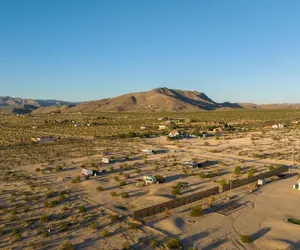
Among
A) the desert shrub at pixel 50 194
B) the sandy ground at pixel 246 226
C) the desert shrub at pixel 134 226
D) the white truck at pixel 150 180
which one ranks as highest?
the white truck at pixel 150 180

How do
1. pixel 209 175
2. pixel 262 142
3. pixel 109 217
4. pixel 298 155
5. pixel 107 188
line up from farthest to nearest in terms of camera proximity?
pixel 262 142 < pixel 298 155 < pixel 209 175 < pixel 107 188 < pixel 109 217

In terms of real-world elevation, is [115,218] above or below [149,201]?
above

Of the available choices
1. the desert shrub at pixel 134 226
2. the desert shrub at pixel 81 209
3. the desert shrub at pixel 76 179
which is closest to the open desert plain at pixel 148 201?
the desert shrub at pixel 134 226

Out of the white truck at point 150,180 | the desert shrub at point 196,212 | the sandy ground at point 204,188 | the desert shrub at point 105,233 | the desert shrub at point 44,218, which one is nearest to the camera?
the desert shrub at point 105,233

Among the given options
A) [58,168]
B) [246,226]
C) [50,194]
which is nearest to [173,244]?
[246,226]

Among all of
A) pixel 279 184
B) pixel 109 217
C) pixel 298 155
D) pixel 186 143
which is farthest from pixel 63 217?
pixel 186 143

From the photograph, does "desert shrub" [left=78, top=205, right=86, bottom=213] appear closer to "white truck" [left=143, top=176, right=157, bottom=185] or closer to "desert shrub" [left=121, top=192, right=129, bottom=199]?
"desert shrub" [left=121, top=192, right=129, bottom=199]

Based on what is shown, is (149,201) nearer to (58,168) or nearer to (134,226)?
(134,226)

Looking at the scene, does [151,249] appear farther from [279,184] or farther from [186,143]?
[186,143]

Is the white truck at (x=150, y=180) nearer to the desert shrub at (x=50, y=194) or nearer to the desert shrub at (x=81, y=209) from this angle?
the desert shrub at (x=81, y=209)

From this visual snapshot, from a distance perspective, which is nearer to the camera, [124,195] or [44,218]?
[44,218]

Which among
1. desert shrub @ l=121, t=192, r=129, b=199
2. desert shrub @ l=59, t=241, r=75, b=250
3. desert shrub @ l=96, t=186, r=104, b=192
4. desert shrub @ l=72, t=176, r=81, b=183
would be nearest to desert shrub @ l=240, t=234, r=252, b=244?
desert shrub @ l=59, t=241, r=75, b=250
